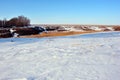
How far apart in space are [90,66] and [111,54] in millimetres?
1181

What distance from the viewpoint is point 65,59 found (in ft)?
15.5

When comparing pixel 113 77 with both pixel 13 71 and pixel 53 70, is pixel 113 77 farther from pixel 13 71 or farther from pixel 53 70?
pixel 13 71

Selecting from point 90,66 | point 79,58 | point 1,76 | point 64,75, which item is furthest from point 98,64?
point 1,76

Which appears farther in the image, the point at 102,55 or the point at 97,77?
the point at 102,55

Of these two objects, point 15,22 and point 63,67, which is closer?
point 63,67

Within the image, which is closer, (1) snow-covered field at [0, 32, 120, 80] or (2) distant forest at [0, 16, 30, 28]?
(1) snow-covered field at [0, 32, 120, 80]

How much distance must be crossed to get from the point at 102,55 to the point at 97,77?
65.4 inches

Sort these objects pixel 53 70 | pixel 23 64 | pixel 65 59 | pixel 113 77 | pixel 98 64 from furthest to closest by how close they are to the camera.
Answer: pixel 65 59, pixel 23 64, pixel 98 64, pixel 53 70, pixel 113 77

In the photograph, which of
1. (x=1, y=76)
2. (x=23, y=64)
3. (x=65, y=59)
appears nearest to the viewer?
(x=1, y=76)

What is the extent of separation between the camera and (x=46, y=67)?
4074mm

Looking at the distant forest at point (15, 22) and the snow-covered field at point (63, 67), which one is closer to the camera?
the snow-covered field at point (63, 67)

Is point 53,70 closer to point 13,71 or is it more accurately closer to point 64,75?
point 64,75

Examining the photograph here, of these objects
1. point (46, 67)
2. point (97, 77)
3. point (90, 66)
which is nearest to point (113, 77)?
point (97, 77)

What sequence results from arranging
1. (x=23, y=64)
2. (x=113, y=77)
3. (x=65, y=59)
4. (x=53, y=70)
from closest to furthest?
(x=113, y=77) → (x=53, y=70) → (x=23, y=64) → (x=65, y=59)
